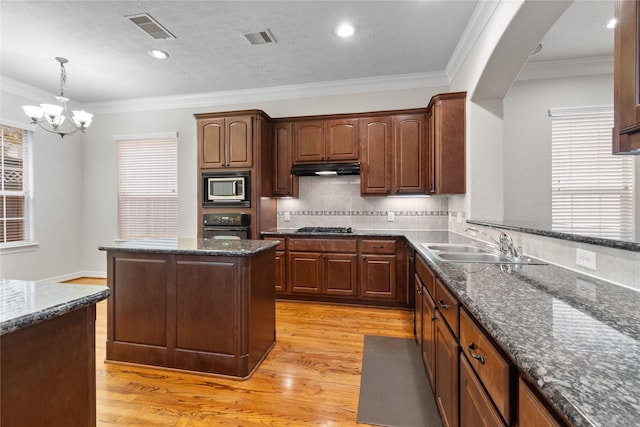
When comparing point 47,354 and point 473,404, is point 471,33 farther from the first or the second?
point 47,354

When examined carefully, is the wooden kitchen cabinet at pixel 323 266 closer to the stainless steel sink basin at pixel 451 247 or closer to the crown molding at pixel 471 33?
the stainless steel sink basin at pixel 451 247

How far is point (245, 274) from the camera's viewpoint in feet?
7.20

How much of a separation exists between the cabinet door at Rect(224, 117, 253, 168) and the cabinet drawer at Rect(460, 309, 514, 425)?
341 centimetres

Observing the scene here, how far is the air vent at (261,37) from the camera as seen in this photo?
3092 millimetres

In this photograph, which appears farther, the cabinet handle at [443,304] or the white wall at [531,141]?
the white wall at [531,141]

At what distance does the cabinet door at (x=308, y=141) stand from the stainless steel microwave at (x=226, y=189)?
0.81 meters

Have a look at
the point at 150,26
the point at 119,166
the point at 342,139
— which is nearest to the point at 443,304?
the point at 342,139

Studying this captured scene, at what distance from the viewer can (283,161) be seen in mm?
4320

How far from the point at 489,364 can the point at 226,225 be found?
3.63 metres

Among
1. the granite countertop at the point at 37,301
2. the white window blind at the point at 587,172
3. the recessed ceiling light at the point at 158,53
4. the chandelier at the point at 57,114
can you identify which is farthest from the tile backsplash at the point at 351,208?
the granite countertop at the point at 37,301

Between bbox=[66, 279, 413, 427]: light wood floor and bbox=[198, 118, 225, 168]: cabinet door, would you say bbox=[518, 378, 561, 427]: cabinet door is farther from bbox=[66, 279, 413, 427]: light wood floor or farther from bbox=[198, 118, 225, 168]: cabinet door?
bbox=[198, 118, 225, 168]: cabinet door

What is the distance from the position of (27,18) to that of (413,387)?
4.72m

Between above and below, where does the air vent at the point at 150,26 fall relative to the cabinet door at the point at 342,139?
above

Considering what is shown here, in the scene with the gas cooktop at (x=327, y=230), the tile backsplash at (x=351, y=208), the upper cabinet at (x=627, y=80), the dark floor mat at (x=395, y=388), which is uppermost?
the upper cabinet at (x=627, y=80)
